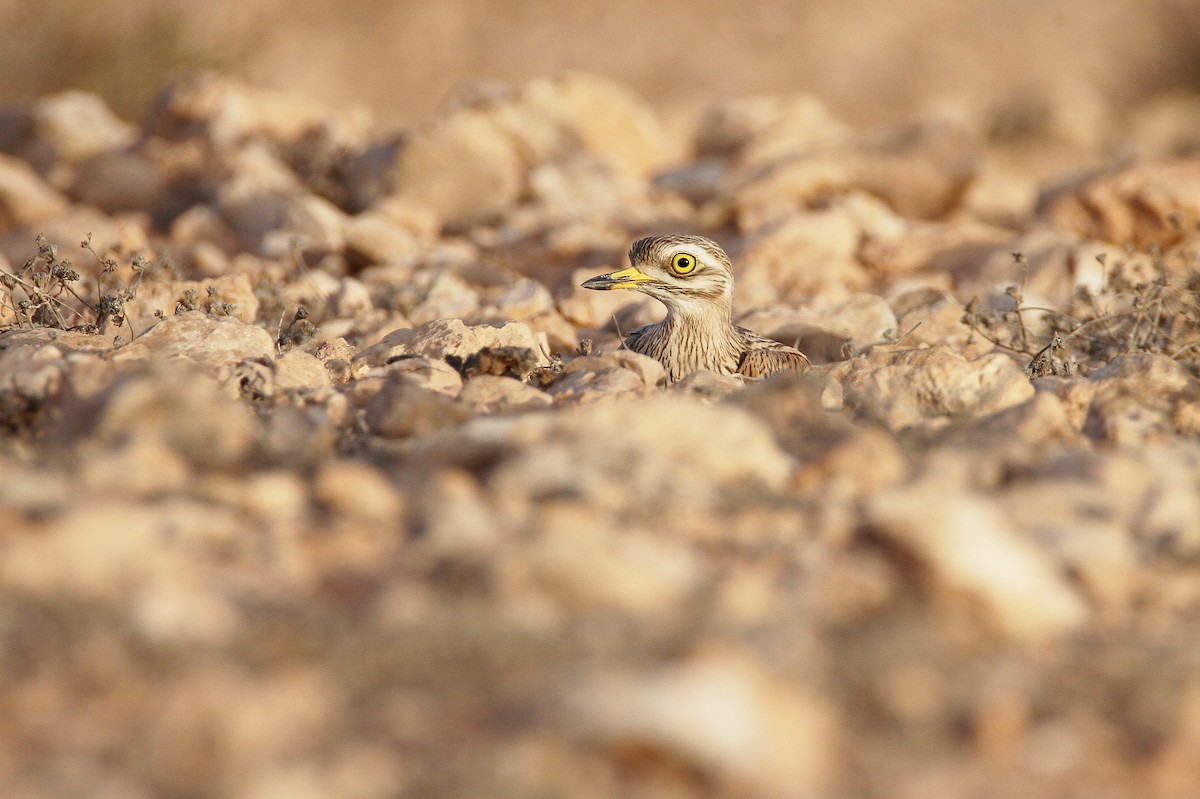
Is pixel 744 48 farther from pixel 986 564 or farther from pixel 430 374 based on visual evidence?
pixel 986 564

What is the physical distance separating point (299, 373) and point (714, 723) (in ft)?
7.10

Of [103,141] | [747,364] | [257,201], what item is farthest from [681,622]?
[103,141]

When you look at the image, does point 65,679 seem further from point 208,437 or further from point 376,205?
point 376,205

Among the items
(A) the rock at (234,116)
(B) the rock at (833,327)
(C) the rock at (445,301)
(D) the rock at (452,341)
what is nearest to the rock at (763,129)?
(A) the rock at (234,116)

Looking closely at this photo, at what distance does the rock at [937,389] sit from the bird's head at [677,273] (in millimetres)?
1427

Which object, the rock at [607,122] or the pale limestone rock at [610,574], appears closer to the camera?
the pale limestone rock at [610,574]

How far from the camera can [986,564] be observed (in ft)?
6.72

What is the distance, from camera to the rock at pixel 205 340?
3.80 metres

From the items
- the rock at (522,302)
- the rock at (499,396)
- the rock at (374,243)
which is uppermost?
the rock at (374,243)

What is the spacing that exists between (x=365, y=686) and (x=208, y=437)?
2.86 ft

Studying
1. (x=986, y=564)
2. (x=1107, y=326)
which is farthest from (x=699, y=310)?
(x=986, y=564)

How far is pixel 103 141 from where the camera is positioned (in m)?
8.09

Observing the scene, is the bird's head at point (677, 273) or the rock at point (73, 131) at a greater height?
the rock at point (73, 131)

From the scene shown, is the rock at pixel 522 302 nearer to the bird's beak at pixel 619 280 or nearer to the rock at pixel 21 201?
the bird's beak at pixel 619 280
